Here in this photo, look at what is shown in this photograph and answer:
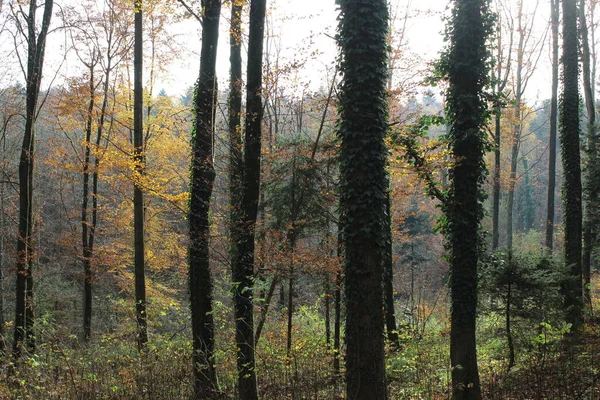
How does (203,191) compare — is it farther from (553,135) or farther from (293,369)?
(553,135)

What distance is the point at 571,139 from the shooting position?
11484 millimetres

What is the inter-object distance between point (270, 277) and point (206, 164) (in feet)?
10.6

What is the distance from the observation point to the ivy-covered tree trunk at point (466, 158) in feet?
25.2

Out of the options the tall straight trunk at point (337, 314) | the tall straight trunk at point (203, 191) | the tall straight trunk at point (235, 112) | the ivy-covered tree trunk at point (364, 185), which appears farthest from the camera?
the tall straight trunk at point (337, 314)

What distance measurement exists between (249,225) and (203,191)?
1.28 metres

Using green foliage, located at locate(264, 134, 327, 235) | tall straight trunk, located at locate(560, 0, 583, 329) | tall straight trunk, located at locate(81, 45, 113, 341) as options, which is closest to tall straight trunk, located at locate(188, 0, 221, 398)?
green foliage, located at locate(264, 134, 327, 235)

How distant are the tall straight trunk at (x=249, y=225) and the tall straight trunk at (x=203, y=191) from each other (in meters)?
0.66

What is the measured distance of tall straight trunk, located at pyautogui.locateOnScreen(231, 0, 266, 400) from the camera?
688cm

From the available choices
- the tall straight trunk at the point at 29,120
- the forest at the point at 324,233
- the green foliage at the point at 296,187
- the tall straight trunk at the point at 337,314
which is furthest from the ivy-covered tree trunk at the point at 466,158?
the tall straight trunk at the point at 29,120

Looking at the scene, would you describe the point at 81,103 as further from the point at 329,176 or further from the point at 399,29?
the point at 399,29

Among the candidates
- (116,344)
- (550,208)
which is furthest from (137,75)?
(550,208)

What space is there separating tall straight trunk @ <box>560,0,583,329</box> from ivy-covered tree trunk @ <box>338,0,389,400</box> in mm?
8542

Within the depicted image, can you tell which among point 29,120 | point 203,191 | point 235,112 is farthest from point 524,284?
point 29,120

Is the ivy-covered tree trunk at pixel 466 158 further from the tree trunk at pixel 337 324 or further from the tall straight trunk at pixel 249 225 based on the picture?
the tall straight trunk at pixel 249 225
